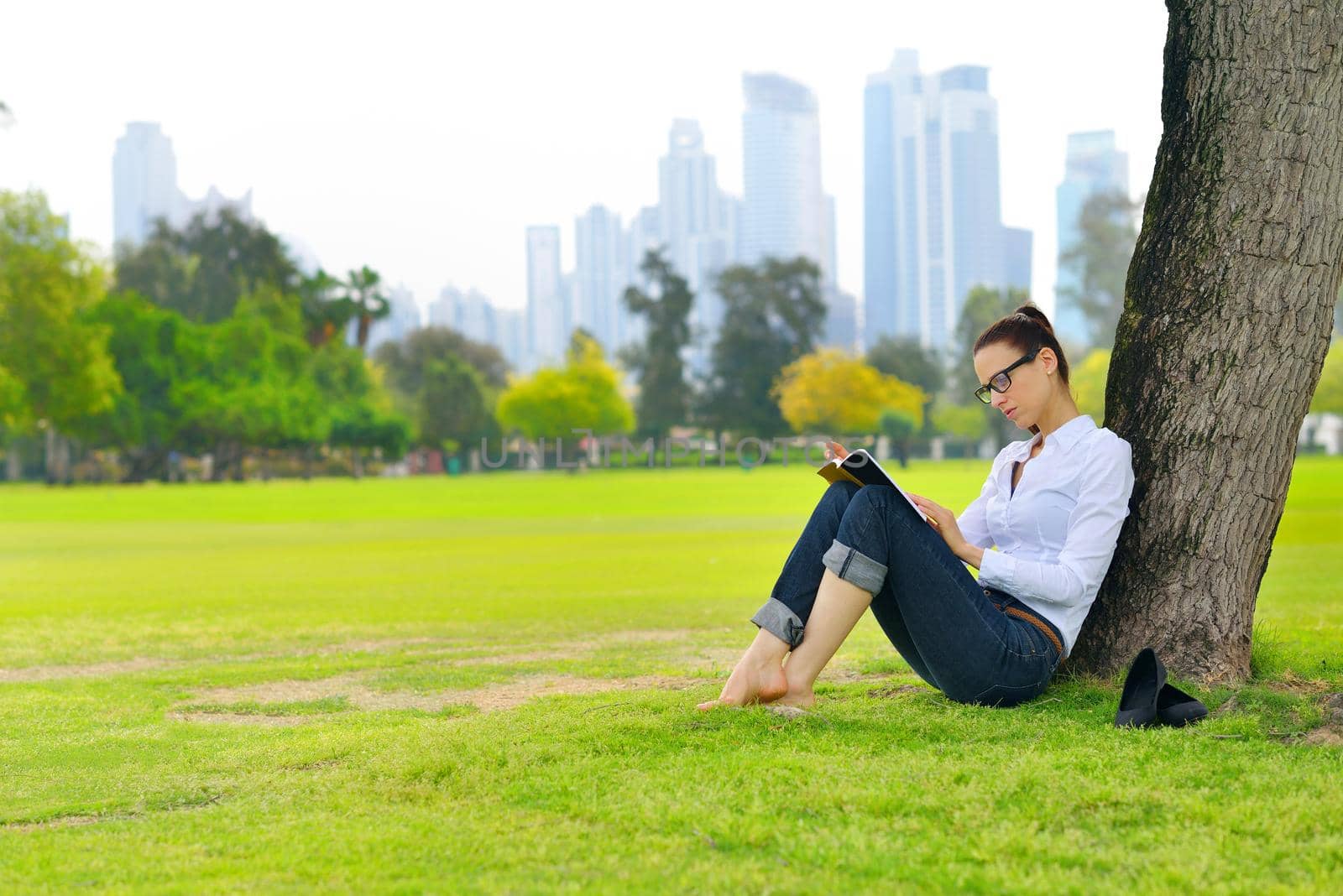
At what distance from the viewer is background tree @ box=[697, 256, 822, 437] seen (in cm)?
9562

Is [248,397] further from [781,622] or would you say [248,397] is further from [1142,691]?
[1142,691]

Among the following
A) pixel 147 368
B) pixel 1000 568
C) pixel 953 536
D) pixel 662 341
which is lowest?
pixel 1000 568

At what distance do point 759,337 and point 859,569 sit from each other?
3708 inches

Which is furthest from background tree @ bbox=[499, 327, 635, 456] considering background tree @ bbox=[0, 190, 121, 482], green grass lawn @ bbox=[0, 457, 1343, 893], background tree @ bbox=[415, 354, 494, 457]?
green grass lawn @ bbox=[0, 457, 1343, 893]

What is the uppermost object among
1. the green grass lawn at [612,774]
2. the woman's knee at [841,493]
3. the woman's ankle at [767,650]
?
the woman's knee at [841,493]

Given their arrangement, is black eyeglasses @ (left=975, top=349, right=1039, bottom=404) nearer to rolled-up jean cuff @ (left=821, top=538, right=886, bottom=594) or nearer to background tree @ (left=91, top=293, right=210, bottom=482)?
rolled-up jean cuff @ (left=821, top=538, right=886, bottom=594)

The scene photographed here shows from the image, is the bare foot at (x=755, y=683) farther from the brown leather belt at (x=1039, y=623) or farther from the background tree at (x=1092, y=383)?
the background tree at (x=1092, y=383)

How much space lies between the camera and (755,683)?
4852mm

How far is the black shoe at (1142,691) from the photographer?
4.58 meters

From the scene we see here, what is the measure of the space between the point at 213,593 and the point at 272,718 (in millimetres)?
8335

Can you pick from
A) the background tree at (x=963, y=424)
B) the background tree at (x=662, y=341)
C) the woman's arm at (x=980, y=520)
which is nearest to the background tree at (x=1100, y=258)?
the background tree at (x=963, y=424)

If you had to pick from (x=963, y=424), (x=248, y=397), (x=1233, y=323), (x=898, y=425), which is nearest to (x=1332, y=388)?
(x=898, y=425)

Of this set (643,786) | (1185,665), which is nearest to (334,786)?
(643,786)

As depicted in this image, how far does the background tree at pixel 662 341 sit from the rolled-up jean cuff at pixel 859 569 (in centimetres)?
9196
